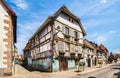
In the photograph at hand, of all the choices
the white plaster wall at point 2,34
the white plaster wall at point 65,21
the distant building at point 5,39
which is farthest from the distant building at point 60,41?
the white plaster wall at point 2,34

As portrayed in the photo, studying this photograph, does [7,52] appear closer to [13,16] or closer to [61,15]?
[13,16]

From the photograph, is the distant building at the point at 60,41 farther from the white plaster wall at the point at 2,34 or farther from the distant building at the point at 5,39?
the white plaster wall at the point at 2,34

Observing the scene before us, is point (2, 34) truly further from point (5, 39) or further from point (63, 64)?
point (63, 64)

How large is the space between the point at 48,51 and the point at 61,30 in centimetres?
438

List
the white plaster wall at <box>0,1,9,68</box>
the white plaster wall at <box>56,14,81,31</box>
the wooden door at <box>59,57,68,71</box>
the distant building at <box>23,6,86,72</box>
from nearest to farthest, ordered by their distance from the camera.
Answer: the white plaster wall at <box>0,1,9,68</box> < the distant building at <box>23,6,86,72</box> < the wooden door at <box>59,57,68,71</box> < the white plaster wall at <box>56,14,81,31</box>

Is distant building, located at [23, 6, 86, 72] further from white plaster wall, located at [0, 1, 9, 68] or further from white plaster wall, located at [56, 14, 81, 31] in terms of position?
white plaster wall, located at [0, 1, 9, 68]

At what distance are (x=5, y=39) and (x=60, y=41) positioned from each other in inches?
545

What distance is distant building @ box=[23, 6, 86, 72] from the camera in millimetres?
26328

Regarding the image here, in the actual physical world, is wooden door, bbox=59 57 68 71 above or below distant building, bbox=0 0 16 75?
below

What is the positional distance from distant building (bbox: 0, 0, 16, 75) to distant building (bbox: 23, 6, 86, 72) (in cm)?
1146

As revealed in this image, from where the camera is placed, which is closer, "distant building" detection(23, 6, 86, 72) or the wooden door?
"distant building" detection(23, 6, 86, 72)

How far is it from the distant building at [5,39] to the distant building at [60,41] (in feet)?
37.6

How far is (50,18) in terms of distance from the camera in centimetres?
2689

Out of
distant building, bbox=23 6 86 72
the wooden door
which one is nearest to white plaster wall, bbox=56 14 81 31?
distant building, bbox=23 6 86 72
